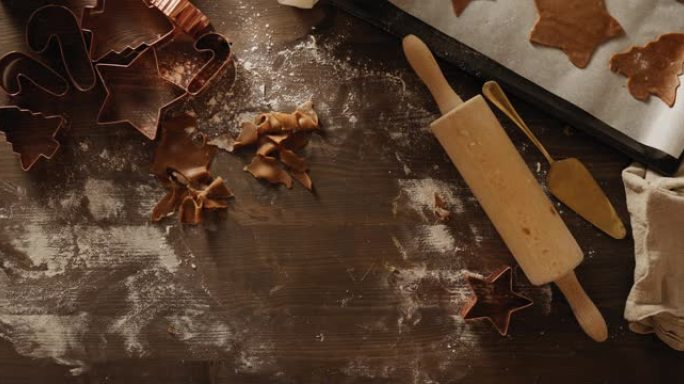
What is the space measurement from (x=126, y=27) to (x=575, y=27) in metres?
0.78

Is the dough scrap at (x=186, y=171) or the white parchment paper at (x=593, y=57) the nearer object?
the white parchment paper at (x=593, y=57)

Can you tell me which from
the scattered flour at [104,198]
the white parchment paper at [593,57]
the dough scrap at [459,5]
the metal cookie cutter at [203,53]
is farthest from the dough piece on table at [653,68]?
the scattered flour at [104,198]

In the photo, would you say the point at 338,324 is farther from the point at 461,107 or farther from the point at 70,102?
the point at 70,102

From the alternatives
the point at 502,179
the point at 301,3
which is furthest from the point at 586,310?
the point at 301,3

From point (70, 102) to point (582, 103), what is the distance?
35.9 inches

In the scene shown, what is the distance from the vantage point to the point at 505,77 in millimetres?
1106

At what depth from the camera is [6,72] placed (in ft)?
3.89

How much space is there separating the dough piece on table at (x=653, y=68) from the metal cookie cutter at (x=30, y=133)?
985mm

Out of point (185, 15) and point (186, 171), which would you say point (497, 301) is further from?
point (185, 15)

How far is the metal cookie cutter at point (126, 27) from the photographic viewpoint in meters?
1.17

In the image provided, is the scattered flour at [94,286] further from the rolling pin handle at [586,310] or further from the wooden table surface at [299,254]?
the rolling pin handle at [586,310]

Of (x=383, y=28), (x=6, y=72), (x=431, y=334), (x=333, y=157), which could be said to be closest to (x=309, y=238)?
(x=333, y=157)

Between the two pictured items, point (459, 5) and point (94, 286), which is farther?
point (94, 286)

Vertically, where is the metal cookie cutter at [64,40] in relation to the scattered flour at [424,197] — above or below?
above
